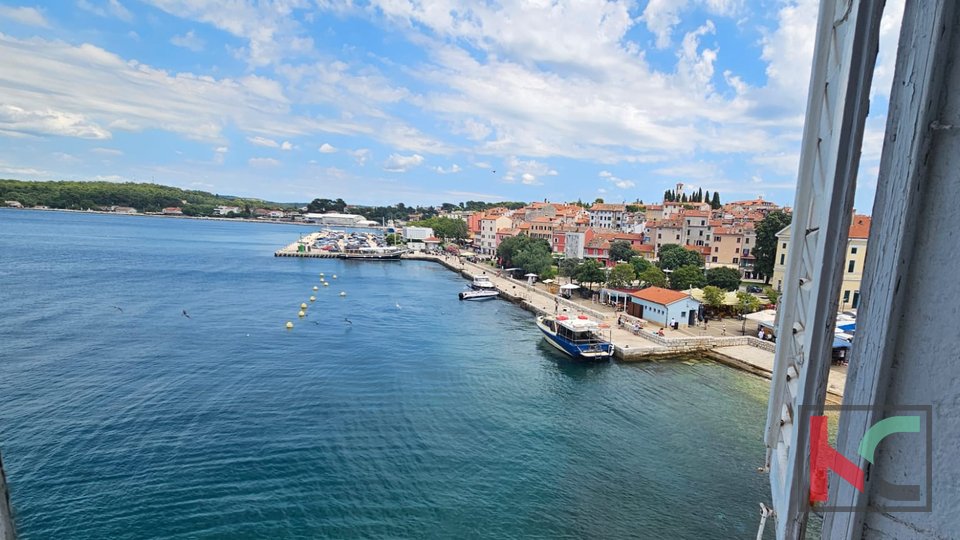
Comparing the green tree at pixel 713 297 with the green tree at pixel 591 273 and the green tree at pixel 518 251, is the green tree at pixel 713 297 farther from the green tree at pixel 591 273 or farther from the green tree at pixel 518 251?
the green tree at pixel 518 251

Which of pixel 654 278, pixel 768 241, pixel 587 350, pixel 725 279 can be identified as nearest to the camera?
pixel 587 350

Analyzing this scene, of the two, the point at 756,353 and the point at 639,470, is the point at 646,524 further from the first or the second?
the point at 756,353

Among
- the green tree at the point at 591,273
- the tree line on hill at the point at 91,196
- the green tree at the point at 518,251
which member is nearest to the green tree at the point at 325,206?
the tree line on hill at the point at 91,196

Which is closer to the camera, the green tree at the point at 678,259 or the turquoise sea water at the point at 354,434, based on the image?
the turquoise sea water at the point at 354,434

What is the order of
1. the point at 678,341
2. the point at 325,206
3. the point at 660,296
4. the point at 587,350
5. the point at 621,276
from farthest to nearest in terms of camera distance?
1. the point at 325,206
2. the point at 621,276
3. the point at 660,296
4. the point at 678,341
5. the point at 587,350

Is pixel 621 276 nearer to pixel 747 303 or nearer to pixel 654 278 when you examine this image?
pixel 654 278

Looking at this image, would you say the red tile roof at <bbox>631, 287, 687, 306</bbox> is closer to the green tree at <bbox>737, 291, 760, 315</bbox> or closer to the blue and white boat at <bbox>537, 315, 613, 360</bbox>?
the green tree at <bbox>737, 291, 760, 315</bbox>

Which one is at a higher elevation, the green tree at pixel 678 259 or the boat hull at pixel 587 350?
the green tree at pixel 678 259

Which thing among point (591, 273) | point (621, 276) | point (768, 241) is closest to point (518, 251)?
point (591, 273)
